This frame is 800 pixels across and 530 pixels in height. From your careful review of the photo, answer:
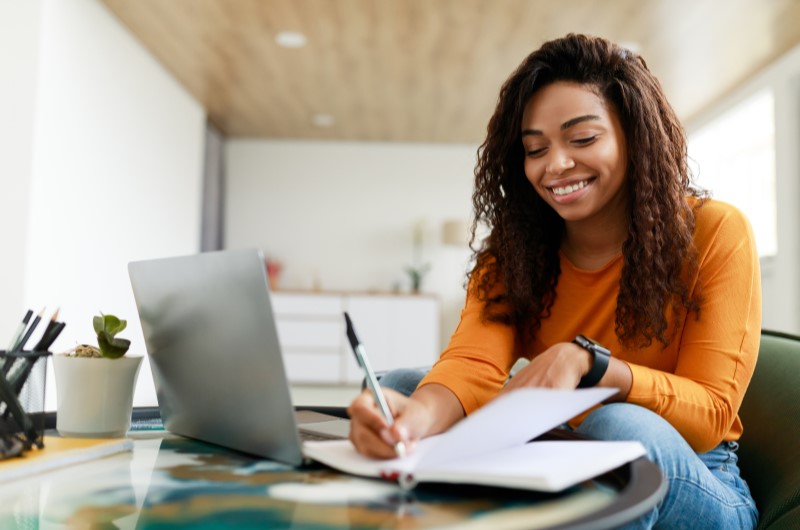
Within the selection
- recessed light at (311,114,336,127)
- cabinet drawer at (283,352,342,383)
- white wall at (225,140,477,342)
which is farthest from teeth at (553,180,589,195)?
white wall at (225,140,477,342)

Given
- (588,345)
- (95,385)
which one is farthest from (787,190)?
(95,385)

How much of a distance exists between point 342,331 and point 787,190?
379cm

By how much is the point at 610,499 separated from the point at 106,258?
406cm

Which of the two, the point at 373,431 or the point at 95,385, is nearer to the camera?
the point at 373,431

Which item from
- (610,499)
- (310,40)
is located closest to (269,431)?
(610,499)

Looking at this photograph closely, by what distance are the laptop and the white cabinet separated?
18.3 ft

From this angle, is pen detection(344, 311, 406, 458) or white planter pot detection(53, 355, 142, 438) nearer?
pen detection(344, 311, 406, 458)

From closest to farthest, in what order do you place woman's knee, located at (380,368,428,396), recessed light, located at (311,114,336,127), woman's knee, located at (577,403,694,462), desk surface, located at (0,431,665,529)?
desk surface, located at (0,431,665,529), woman's knee, located at (577,403,694,462), woman's knee, located at (380,368,428,396), recessed light, located at (311,114,336,127)

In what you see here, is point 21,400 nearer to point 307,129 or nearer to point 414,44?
point 414,44

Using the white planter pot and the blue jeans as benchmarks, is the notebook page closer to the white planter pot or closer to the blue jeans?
the blue jeans

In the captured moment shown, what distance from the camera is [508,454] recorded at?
27.9 inches

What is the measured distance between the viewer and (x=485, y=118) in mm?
6285

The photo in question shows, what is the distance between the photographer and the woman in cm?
92

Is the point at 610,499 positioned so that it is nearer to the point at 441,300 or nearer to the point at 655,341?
the point at 655,341
